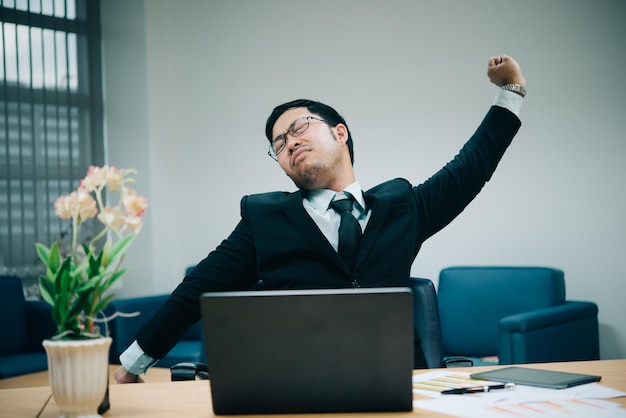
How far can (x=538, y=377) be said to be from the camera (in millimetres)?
1447

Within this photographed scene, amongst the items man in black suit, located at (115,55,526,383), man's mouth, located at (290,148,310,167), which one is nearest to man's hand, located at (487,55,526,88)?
man in black suit, located at (115,55,526,383)

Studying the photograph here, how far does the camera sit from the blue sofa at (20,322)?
4.44 metres

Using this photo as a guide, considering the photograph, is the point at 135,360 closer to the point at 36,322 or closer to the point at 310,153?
the point at 310,153

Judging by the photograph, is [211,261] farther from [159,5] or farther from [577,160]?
[159,5]

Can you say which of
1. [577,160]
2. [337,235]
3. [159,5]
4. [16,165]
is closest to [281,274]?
[337,235]

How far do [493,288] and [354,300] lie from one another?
9.67ft

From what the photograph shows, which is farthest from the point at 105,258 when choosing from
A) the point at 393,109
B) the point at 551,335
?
the point at 393,109

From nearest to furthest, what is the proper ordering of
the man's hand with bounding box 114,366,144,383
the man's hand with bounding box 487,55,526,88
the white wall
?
1. the man's hand with bounding box 114,366,144,383
2. the man's hand with bounding box 487,55,526,88
3. the white wall

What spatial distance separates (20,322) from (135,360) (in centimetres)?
308

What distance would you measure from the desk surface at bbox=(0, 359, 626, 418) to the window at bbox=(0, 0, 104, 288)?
356 centimetres

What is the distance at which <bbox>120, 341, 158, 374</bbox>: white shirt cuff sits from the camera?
1808 mm

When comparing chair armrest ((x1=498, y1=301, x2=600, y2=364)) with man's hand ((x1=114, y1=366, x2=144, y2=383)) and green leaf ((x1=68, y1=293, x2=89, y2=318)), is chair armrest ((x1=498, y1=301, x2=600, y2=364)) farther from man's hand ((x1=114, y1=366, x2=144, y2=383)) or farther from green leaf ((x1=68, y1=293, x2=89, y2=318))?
green leaf ((x1=68, y1=293, x2=89, y2=318))

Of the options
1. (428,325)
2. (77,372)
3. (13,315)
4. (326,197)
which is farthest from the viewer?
(13,315)

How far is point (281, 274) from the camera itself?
2.05m
